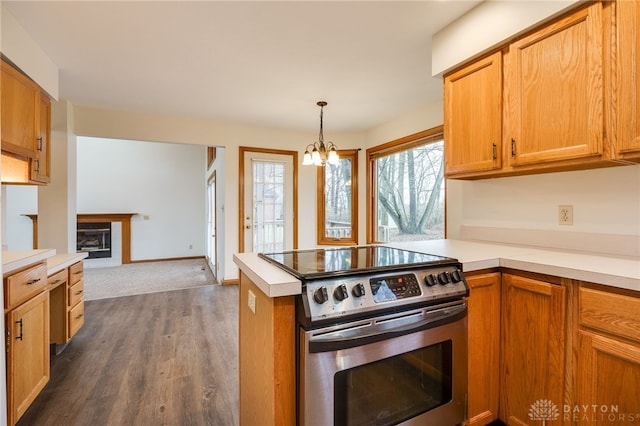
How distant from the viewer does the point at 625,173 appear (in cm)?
162

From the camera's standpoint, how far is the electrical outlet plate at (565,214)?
6.07 feet

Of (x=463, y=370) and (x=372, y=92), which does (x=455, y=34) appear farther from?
(x=463, y=370)

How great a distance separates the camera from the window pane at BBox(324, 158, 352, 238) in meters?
5.04

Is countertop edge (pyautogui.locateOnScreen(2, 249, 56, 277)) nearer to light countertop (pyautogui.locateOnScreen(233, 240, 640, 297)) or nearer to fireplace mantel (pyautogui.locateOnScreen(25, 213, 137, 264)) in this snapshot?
light countertop (pyautogui.locateOnScreen(233, 240, 640, 297))

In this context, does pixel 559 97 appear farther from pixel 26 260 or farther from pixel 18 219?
pixel 18 219

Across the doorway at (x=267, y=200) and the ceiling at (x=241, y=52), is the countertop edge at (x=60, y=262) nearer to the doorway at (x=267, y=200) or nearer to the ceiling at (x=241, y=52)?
the ceiling at (x=241, y=52)

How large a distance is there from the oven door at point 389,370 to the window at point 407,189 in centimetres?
230

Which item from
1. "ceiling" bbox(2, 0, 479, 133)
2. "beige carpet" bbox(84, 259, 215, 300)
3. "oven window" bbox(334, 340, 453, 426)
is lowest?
"beige carpet" bbox(84, 259, 215, 300)

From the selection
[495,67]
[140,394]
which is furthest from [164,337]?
[495,67]

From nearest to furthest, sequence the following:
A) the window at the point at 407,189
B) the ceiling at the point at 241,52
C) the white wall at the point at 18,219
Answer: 1. the ceiling at the point at 241,52
2. the window at the point at 407,189
3. the white wall at the point at 18,219

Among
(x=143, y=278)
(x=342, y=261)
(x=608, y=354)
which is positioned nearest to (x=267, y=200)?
(x=143, y=278)

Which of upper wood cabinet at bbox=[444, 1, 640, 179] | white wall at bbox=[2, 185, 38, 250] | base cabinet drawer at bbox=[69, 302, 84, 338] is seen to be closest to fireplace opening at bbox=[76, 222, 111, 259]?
white wall at bbox=[2, 185, 38, 250]

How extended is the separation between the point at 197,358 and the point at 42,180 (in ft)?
6.09

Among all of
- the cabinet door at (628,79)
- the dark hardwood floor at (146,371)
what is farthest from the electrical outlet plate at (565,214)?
the dark hardwood floor at (146,371)
